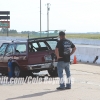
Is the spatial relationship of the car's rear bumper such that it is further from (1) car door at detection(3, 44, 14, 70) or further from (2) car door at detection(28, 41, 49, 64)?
(1) car door at detection(3, 44, 14, 70)

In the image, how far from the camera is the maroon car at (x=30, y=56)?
13641 mm

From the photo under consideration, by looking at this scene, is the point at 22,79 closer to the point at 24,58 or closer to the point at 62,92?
the point at 24,58

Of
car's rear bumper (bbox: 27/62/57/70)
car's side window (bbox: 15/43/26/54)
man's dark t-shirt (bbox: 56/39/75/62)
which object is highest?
man's dark t-shirt (bbox: 56/39/75/62)

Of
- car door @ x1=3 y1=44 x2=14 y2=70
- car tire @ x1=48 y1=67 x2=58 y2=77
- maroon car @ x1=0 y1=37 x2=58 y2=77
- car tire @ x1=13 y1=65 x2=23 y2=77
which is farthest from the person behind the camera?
car tire @ x1=48 y1=67 x2=58 y2=77

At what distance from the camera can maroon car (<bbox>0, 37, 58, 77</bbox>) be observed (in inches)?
537

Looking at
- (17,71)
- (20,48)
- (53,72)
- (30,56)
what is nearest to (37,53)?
(30,56)

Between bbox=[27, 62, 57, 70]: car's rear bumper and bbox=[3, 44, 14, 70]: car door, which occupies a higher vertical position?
bbox=[3, 44, 14, 70]: car door

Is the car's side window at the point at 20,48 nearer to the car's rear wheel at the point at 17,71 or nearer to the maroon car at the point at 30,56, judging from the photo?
the maroon car at the point at 30,56

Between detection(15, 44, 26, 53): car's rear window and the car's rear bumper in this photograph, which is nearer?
the car's rear bumper

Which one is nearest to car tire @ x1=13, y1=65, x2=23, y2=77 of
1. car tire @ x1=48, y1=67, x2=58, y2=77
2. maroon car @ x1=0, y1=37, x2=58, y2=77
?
maroon car @ x1=0, y1=37, x2=58, y2=77

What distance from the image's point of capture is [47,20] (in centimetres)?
7500

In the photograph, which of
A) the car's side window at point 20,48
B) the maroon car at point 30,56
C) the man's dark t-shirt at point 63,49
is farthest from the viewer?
the car's side window at point 20,48

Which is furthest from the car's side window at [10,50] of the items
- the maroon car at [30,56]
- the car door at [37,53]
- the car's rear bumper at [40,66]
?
the car's rear bumper at [40,66]

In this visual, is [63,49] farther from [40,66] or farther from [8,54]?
[8,54]
